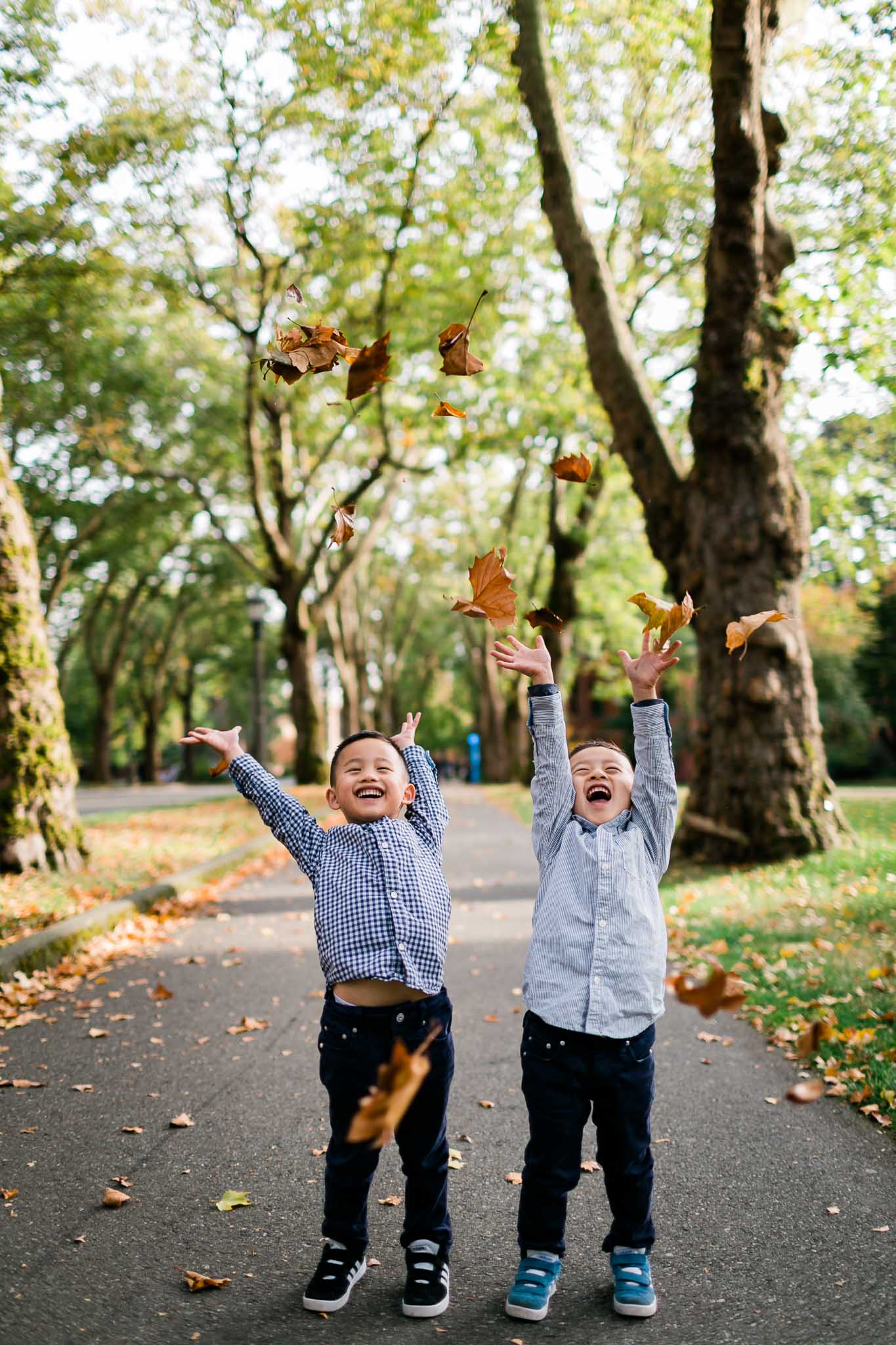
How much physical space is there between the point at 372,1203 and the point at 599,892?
4.70 feet

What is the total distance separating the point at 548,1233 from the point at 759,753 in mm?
8190

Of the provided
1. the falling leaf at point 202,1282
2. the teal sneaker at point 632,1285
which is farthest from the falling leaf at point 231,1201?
the teal sneaker at point 632,1285

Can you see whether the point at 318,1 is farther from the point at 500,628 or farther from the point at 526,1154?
the point at 526,1154

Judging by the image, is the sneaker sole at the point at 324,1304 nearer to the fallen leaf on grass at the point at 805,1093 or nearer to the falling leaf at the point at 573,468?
the fallen leaf on grass at the point at 805,1093

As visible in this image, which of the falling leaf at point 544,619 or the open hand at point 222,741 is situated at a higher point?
the falling leaf at point 544,619

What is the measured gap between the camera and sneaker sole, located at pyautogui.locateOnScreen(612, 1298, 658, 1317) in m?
2.86

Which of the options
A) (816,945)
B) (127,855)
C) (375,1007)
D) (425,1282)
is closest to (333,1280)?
(425,1282)

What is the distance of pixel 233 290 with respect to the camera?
19.5 m

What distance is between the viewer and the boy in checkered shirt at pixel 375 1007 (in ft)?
9.68

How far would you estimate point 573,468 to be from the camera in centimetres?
366

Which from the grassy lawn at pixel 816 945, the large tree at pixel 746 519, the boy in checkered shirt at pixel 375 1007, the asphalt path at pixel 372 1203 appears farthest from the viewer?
the large tree at pixel 746 519

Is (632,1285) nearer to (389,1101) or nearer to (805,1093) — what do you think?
(805,1093)

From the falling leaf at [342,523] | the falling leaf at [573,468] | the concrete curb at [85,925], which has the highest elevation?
the falling leaf at [573,468]

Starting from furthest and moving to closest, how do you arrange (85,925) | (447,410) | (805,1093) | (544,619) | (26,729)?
(26,729) → (85,925) → (447,410) → (544,619) → (805,1093)
